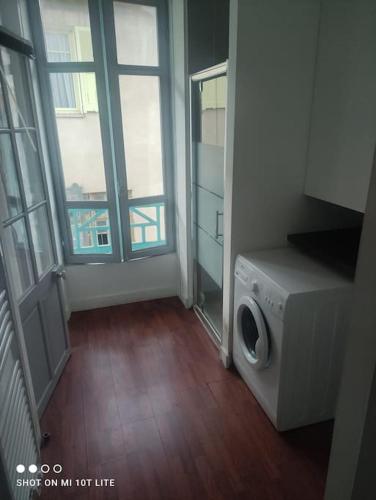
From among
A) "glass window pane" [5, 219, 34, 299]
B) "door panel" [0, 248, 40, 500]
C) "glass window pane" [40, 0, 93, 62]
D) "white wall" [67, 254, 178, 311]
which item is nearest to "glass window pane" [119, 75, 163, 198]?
"glass window pane" [40, 0, 93, 62]

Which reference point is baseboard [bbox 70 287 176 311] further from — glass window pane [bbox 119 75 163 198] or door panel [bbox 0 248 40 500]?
door panel [bbox 0 248 40 500]

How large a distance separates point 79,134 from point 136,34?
95 centimetres

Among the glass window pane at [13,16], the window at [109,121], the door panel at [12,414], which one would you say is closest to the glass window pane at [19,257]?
the door panel at [12,414]

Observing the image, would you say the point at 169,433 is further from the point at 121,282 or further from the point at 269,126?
the point at 269,126

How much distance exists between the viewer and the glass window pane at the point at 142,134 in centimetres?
283

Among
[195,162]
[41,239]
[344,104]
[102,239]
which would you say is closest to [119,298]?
[102,239]

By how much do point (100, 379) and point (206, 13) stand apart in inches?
110

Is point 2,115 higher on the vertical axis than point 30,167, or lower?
higher

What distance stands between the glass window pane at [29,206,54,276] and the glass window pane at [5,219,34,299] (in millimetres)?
115

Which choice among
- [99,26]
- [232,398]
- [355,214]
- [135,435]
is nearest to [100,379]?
[135,435]

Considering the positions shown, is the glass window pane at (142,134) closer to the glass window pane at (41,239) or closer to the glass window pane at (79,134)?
the glass window pane at (79,134)

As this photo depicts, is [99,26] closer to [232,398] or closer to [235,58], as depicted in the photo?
[235,58]

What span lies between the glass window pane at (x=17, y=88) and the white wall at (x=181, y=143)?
1194mm

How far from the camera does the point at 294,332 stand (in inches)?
65.2
